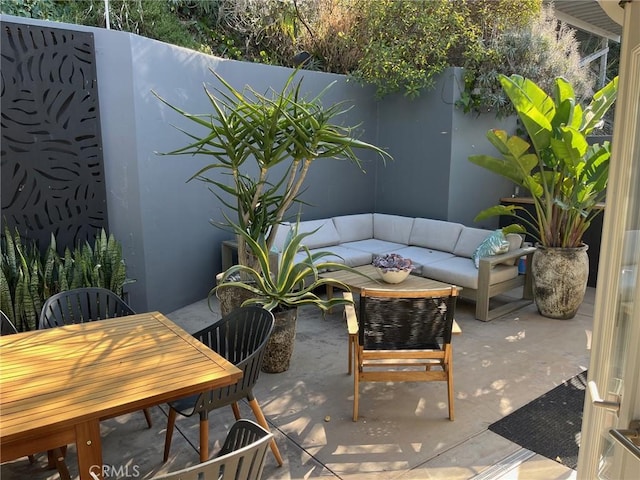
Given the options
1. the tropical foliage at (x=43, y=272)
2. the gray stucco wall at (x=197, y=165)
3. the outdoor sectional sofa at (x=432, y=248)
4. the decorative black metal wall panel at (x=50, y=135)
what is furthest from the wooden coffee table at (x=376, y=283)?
the decorative black metal wall panel at (x=50, y=135)

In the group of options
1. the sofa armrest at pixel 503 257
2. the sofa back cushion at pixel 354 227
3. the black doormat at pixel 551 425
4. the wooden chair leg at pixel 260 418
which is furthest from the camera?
the sofa back cushion at pixel 354 227

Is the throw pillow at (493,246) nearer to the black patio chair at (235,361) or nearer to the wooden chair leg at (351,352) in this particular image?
the wooden chair leg at (351,352)

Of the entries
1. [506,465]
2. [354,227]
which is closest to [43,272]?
[506,465]

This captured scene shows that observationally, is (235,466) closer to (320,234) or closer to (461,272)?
(461,272)

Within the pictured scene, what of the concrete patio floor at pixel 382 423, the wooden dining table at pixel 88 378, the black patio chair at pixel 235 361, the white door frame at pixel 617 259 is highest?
the white door frame at pixel 617 259

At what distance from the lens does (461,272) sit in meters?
5.24

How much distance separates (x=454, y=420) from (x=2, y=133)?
14.0ft

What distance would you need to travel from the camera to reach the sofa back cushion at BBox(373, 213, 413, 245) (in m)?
6.63

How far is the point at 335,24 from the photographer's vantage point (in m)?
7.90

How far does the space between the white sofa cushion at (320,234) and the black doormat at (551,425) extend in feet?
11.1

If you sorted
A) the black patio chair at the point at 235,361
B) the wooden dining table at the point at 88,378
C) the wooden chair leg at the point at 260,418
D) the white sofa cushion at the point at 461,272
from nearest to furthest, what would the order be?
the wooden dining table at the point at 88,378 → the black patio chair at the point at 235,361 → the wooden chair leg at the point at 260,418 → the white sofa cushion at the point at 461,272

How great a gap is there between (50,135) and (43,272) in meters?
1.26

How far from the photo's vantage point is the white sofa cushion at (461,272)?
5.15 meters

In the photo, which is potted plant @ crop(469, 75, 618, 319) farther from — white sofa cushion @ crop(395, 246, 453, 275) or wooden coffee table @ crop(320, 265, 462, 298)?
wooden coffee table @ crop(320, 265, 462, 298)
